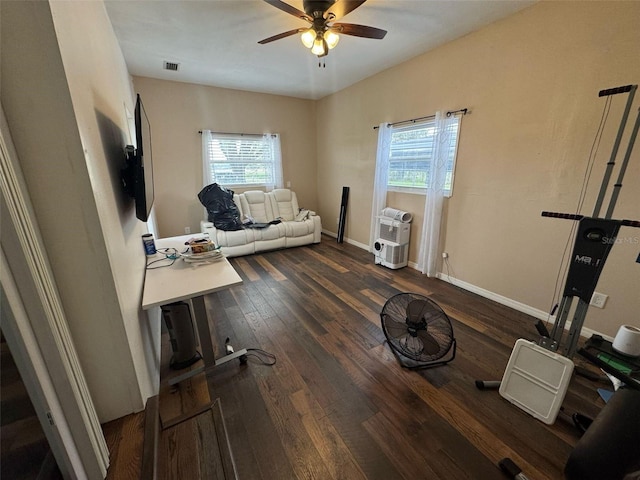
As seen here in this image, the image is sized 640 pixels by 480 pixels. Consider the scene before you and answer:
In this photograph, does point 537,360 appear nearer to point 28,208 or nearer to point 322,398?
point 322,398

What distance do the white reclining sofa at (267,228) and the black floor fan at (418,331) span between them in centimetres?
274

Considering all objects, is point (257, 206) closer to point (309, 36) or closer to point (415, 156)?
point (415, 156)

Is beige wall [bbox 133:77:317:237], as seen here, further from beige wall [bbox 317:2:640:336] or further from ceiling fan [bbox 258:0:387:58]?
ceiling fan [bbox 258:0:387:58]

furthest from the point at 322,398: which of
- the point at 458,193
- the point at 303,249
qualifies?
the point at 303,249

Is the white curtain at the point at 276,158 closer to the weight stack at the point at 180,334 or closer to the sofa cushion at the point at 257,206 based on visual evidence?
the sofa cushion at the point at 257,206

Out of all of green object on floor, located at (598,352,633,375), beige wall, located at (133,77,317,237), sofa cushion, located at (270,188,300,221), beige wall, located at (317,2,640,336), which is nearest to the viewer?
green object on floor, located at (598,352,633,375)

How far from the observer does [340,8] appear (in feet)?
6.11

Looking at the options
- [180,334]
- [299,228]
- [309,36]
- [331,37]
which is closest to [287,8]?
[309,36]

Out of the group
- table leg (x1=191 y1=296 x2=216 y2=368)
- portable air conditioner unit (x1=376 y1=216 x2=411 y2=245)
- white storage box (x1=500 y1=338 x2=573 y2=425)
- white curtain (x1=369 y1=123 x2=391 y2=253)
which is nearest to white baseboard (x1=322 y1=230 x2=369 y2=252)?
white curtain (x1=369 y1=123 x2=391 y2=253)

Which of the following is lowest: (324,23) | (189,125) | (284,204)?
(284,204)

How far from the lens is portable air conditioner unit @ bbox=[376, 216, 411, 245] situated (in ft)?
11.2

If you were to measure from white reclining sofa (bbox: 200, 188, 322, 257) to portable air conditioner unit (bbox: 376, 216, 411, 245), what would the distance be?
133 cm

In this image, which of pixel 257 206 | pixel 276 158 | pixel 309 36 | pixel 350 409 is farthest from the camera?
pixel 276 158

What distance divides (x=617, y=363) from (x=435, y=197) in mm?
1959
